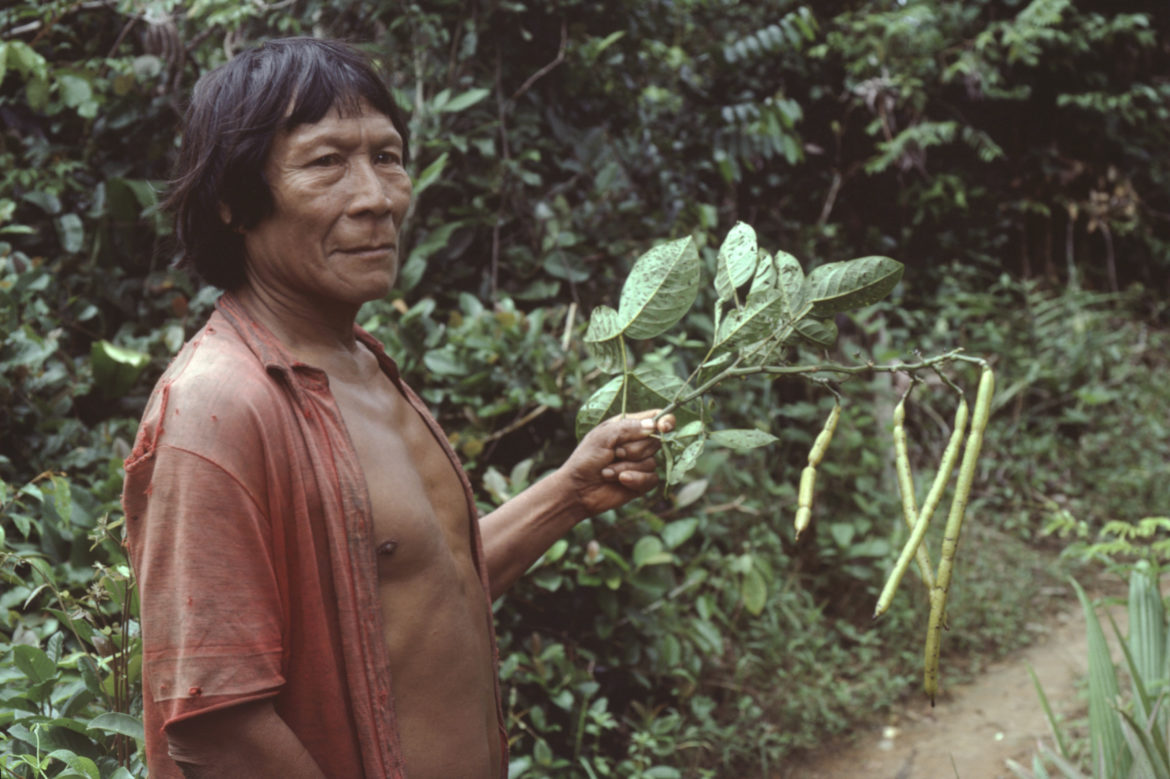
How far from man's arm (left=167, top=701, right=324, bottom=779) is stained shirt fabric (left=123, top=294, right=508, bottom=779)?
0.02 metres

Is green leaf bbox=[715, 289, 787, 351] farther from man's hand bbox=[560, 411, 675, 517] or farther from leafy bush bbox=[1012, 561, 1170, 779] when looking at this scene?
leafy bush bbox=[1012, 561, 1170, 779]

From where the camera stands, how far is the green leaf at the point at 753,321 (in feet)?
4.38

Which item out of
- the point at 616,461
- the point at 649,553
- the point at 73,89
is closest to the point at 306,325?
the point at 616,461

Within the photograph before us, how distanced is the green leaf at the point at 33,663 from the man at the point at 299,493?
22.7 inches

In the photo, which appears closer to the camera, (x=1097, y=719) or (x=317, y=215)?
(x=317, y=215)

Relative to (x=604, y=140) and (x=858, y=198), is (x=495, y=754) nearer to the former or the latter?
(x=604, y=140)

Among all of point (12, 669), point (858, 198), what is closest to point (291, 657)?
point (12, 669)

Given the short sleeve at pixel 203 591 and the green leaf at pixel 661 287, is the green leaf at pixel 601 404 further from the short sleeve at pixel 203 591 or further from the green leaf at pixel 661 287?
the short sleeve at pixel 203 591

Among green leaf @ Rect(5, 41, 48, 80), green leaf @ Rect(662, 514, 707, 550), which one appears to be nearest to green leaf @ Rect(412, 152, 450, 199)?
green leaf @ Rect(5, 41, 48, 80)

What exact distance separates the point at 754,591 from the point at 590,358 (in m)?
1.04

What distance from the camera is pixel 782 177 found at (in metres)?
5.48

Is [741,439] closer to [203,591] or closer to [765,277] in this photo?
[765,277]

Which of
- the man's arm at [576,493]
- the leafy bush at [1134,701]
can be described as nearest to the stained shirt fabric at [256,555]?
the man's arm at [576,493]

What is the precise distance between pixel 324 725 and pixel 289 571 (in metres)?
0.18
